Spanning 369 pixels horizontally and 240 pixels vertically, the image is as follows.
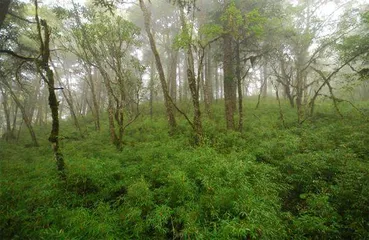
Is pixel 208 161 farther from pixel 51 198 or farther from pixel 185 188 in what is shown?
pixel 51 198

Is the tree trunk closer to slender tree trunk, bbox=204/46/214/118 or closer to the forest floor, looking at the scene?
slender tree trunk, bbox=204/46/214/118

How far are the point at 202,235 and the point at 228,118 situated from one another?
834 centimetres

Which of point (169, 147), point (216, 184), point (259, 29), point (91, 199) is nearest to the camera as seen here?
point (216, 184)

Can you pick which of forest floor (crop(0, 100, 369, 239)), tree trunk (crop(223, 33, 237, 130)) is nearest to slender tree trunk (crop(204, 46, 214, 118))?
tree trunk (crop(223, 33, 237, 130))

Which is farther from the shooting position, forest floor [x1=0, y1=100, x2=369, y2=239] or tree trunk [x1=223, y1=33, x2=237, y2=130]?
tree trunk [x1=223, y1=33, x2=237, y2=130]

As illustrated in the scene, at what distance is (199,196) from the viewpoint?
529cm

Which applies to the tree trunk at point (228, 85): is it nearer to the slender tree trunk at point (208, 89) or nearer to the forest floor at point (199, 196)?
the slender tree trunk at point (208, 89)

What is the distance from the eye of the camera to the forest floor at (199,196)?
14.1 ft

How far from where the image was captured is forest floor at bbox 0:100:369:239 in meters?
4.30

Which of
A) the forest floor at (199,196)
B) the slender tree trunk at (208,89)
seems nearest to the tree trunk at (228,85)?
the slender tree trunk at (208,89)

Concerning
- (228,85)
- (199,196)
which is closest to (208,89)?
(228,85)

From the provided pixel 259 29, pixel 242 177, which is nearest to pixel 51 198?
pixel 242 177

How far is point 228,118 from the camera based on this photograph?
11688mm

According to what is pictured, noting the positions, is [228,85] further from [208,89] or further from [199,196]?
[199,196]
